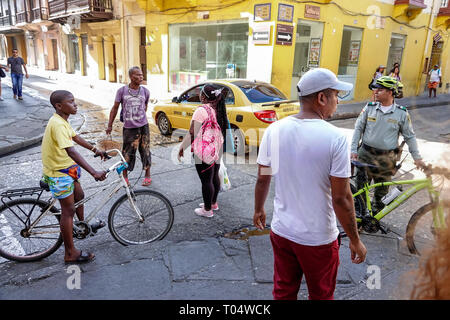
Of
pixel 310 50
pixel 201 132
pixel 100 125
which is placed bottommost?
pixel 100 125

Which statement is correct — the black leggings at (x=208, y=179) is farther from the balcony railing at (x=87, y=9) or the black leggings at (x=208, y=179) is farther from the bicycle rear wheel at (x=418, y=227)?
the balcony railing at (x=87, y=9)

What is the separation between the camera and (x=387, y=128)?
144 inches

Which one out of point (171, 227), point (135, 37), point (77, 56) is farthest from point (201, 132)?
point (77, 56)

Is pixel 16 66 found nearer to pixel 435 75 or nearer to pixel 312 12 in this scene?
pixel 312 12

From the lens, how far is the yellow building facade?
1237cm

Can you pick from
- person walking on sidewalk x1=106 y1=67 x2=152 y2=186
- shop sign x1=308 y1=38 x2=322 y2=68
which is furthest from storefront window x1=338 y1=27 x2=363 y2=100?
person walking on sidewalk x1=106 y1=67 x2=152 y2=186

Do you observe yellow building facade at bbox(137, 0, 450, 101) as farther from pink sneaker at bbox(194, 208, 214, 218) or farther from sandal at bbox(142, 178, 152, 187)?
pink sneaker at bbox(194, 208, 214, 218)

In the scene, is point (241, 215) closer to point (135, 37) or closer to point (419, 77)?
point (135, 37)

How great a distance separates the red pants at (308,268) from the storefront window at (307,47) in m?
12.4

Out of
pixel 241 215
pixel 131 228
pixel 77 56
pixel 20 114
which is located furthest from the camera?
pixel 77 56

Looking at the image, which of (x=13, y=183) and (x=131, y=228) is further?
(x=13, y=183)

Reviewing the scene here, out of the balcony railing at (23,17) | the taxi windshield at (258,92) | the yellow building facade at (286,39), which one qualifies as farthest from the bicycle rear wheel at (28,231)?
the balcony railing at (23,17)

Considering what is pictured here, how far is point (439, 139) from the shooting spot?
8.91 meters

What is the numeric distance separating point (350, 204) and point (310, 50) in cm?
1331
